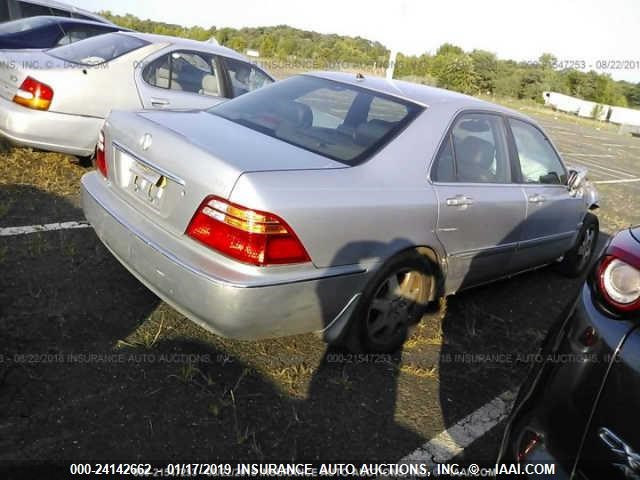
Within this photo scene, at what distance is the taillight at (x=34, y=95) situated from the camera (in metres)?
4.60

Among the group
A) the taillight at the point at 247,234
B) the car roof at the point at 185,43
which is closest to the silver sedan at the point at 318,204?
the taillight at the point at 247,234

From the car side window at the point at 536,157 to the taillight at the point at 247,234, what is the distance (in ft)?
7.70

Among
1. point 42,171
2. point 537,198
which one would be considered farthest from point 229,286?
point 42,171

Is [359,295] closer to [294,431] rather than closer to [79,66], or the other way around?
[294,431]

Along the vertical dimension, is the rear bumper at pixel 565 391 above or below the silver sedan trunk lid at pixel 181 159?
below

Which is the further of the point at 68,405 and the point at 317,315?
the point at 317,315

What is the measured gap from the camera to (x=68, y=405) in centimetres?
224

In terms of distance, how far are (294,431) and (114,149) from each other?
70.4 inches

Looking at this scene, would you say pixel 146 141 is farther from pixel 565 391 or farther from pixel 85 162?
pixel 85 162

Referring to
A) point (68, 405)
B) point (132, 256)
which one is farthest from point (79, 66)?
point (68, 405)

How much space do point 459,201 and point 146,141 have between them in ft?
5.92

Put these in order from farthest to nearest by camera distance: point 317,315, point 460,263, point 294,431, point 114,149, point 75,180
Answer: point 75,180
point 460,263
point 114,149
point 317,315
point 294,431

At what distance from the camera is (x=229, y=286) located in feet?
7.11

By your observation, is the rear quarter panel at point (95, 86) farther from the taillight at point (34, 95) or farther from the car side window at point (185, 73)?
the car side window at point (185, 73)
